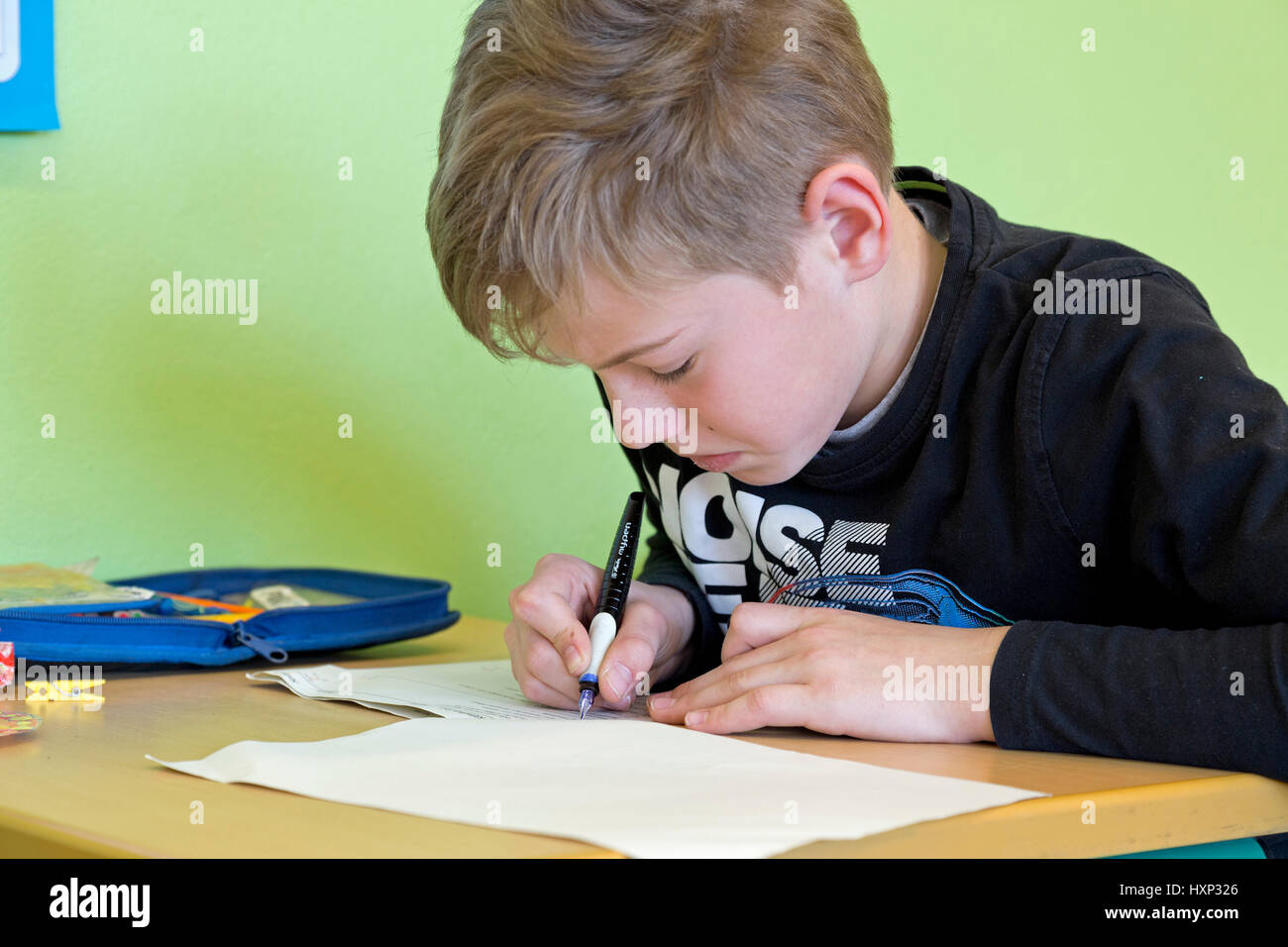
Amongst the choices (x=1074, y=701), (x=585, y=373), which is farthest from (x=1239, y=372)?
(x=585, y=373)

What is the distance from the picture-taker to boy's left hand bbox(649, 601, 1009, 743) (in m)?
0.70

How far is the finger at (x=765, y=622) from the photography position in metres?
0.76

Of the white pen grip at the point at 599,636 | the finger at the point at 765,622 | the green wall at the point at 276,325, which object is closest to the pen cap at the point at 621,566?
the white pen grip at the point at 599,636

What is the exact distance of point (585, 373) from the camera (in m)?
1.44

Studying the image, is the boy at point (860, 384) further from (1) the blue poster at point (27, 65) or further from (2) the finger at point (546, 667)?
(1) the blue poster at point (27, 65)

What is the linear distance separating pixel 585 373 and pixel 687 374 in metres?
0.67

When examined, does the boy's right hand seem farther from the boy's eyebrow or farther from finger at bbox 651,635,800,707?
the boy's eyebrow

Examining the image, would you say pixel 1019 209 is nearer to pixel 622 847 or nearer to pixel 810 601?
pixel 810 601

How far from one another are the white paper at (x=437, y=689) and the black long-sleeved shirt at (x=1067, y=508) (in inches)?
5.7

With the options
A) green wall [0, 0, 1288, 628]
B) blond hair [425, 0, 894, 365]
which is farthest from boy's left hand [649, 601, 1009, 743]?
green wall [0, 0, 1288, 628]

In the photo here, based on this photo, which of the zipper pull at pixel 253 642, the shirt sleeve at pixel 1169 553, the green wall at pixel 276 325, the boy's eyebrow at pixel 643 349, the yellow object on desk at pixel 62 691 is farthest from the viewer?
the green wall at pixel 276 325

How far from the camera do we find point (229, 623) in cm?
99

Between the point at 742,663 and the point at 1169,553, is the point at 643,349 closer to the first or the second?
the point at 742,663

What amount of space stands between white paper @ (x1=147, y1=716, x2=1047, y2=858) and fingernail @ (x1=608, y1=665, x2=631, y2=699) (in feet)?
0.28
